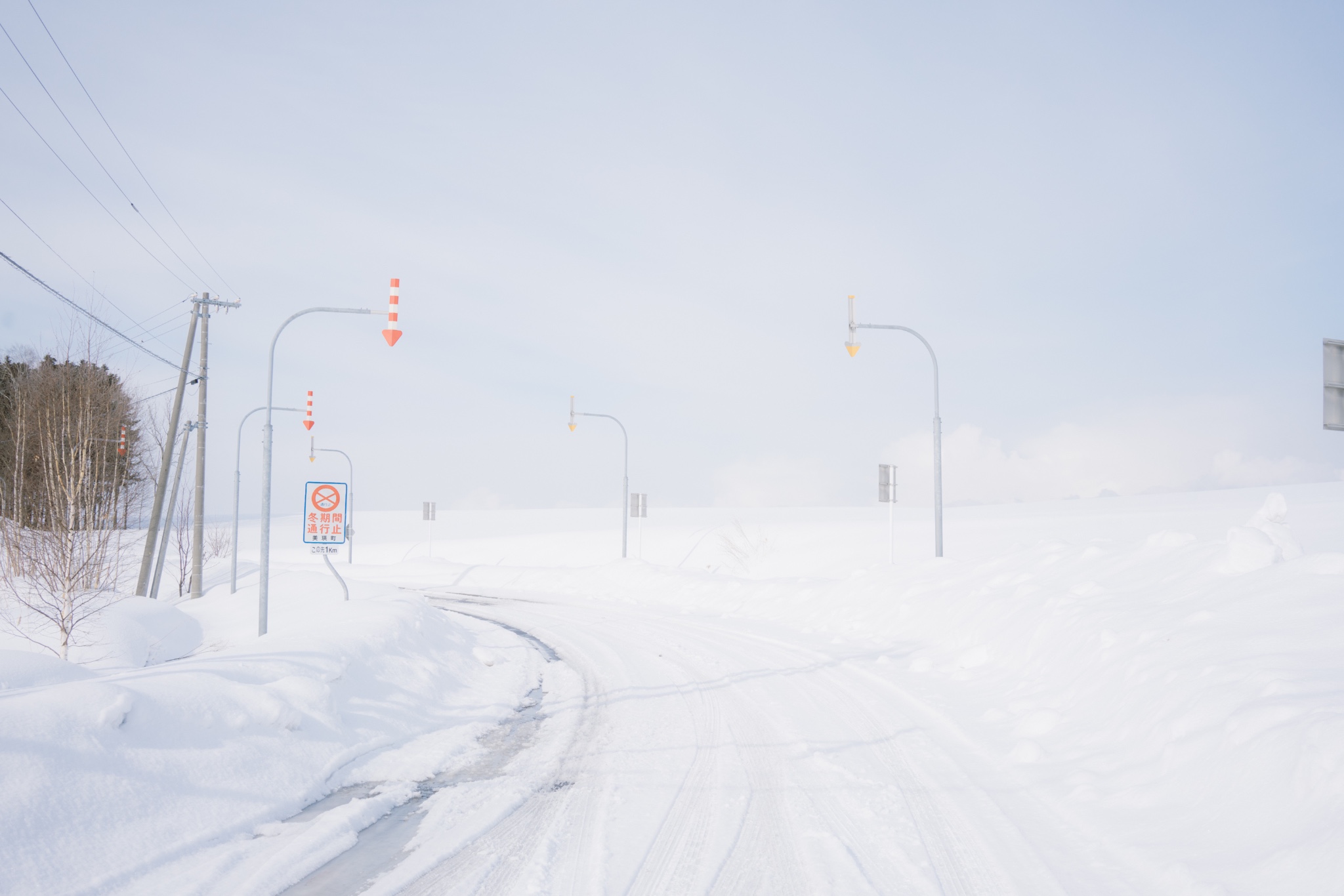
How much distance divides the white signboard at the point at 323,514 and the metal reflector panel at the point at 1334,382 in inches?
719

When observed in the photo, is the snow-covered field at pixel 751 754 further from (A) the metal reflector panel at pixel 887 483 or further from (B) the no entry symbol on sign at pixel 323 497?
(A) the metal reflector panel at pixel 887 483

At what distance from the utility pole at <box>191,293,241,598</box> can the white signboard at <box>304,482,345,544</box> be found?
1299 centimetres

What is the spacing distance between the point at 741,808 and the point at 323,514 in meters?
12.0

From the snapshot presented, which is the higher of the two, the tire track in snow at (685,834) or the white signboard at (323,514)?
the white signboard at (323,514)

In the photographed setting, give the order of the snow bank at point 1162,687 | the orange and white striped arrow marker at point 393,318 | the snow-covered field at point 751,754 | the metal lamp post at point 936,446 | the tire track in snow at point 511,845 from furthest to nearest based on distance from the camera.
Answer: the metal lamp post at point 936,446 < the orange and white striped arrow marker at point 393,318 < the snow bank at point 1162,687 < the snow-covered field at point 751,754 < the tire track in snow at point 511,845

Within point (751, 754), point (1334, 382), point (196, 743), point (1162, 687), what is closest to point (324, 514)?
point (196, 743)

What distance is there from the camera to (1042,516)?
52094 mm

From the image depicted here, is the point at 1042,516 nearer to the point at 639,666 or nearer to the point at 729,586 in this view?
the point at 729,586

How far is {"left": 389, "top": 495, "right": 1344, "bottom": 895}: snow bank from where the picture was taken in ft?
15.6

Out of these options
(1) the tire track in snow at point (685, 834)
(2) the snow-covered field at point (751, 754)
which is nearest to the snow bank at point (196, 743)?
(2) the snow-covered field at point (751, 754)

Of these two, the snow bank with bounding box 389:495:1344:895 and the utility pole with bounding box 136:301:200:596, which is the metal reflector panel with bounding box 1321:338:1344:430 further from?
the utility pole with bounding box 136:301:200:596

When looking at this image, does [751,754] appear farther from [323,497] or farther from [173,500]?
[173,500]

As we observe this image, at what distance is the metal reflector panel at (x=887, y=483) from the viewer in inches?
915

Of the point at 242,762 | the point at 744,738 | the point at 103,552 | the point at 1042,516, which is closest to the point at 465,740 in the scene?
the point at 242,762
